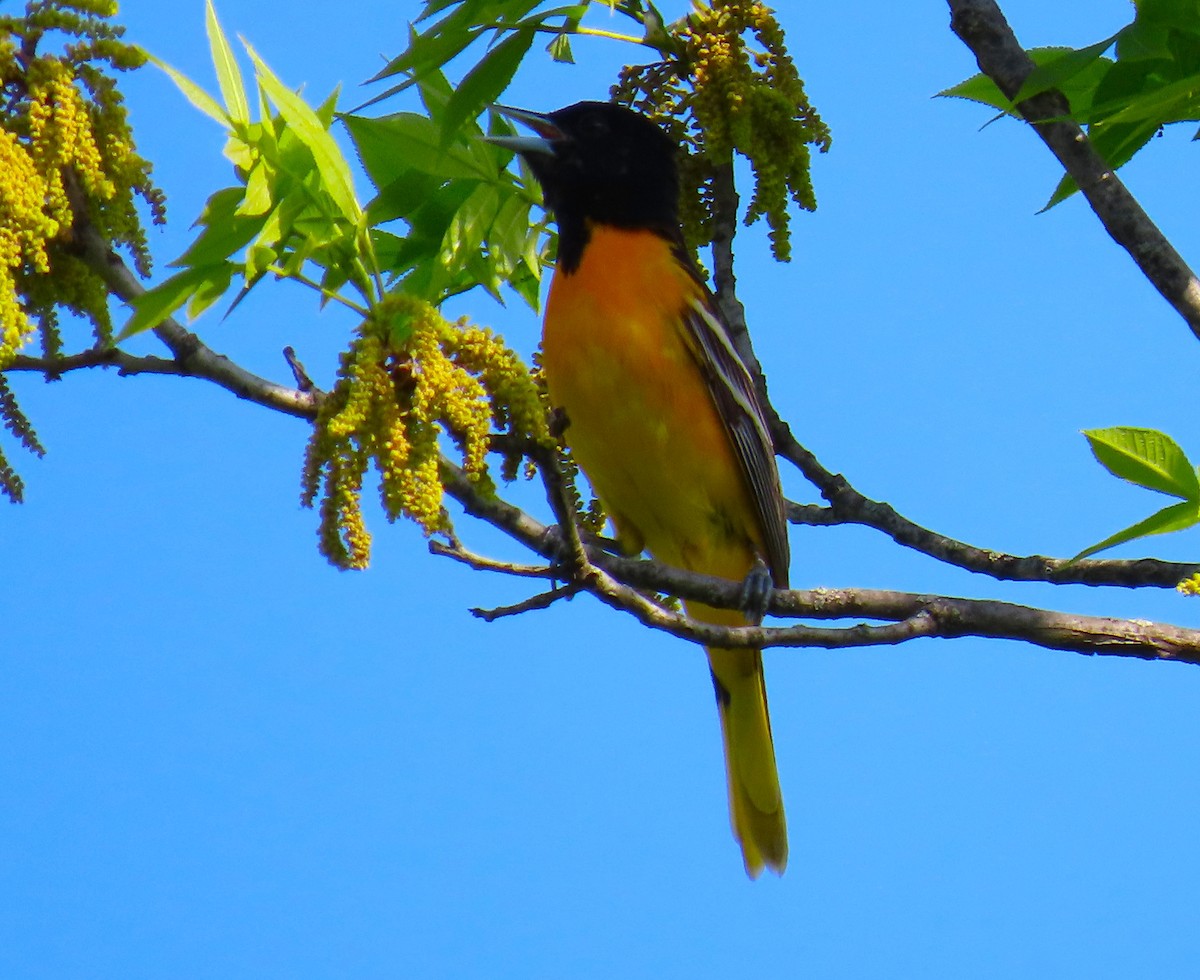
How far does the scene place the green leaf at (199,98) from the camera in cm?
251

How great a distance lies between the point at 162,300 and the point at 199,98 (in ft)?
1.32

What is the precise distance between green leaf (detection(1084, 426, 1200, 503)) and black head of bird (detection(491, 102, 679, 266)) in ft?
7.69

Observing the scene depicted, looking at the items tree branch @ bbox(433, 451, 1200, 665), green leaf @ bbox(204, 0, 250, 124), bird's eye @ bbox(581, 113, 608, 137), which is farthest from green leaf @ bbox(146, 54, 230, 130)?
bird's eye @ bbox(581, 113, 608, 137)

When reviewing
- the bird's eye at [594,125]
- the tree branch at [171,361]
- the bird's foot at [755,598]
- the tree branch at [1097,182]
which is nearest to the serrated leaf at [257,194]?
the tree branch at [171,361]

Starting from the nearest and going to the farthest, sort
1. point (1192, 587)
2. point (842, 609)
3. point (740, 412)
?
point (1192, 587), point (842, 609), point (740, 412)

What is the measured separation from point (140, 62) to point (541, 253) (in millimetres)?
1609

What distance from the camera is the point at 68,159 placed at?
7.50 ft

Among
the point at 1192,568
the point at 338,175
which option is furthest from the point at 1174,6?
the point at 338,175

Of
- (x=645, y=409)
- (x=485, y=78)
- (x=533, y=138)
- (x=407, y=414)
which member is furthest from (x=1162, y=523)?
(x=533, y=138)

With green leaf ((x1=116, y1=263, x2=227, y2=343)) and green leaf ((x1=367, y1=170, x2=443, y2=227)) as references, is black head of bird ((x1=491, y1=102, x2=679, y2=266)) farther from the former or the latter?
green leaf ((x1=116, y1=263, x2=227, y2=343))

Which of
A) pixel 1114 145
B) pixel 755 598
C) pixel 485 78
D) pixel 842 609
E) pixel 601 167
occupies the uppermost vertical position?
pixel 601 167

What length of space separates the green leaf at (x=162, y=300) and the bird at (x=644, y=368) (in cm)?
118

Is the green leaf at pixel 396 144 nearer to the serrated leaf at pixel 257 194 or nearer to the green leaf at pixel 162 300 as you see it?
the serrated leaf at pixel 257 194

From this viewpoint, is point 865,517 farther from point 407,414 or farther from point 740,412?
point 407,414
